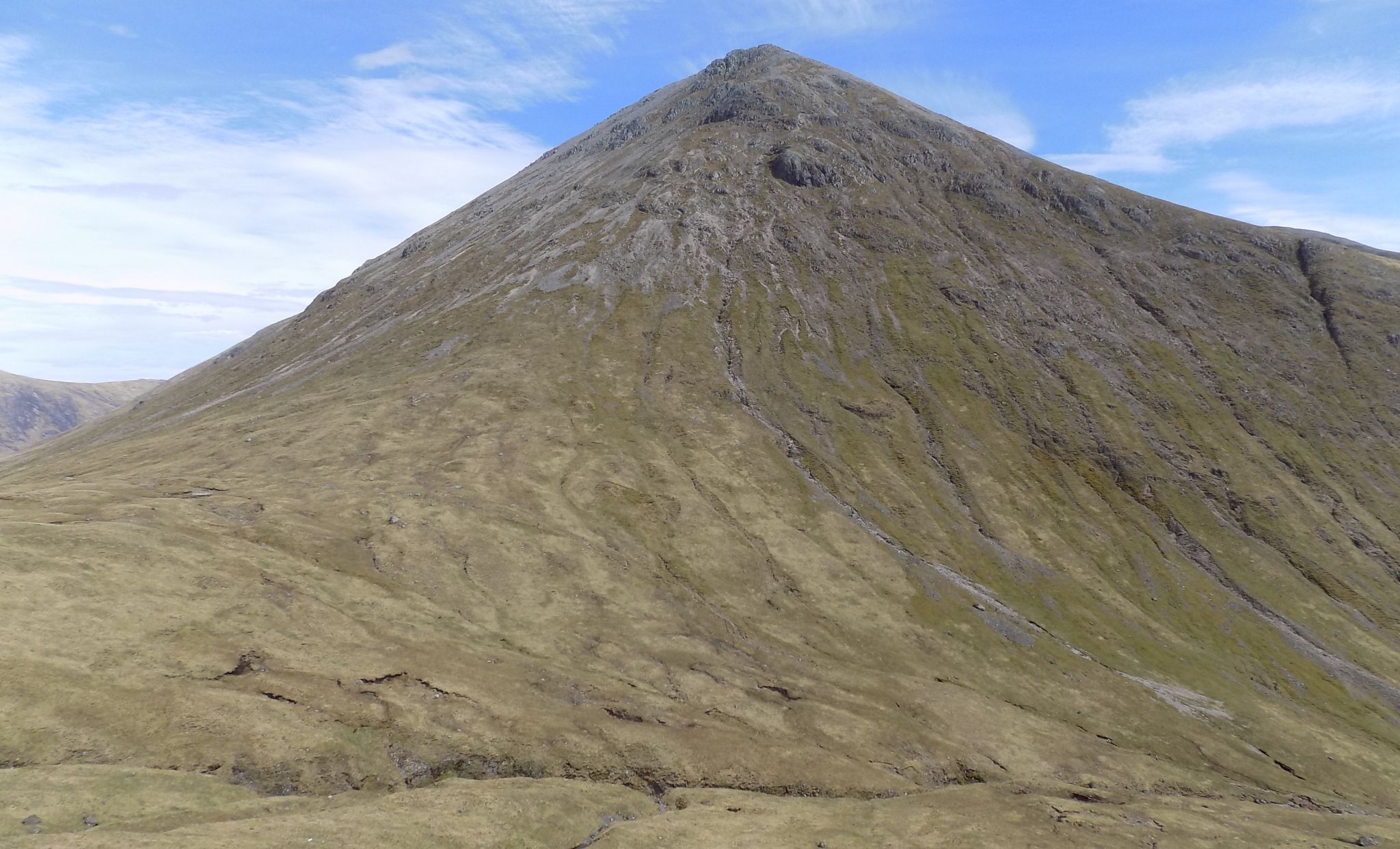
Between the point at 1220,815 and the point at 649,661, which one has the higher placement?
the point at 649,661

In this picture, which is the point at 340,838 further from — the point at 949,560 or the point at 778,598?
the point at 949,560

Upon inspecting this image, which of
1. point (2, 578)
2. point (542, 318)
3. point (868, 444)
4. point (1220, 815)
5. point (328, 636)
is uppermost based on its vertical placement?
point (542, 318)

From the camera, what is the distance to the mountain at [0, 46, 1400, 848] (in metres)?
57.9

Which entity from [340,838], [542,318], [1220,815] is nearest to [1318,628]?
[1220,815]

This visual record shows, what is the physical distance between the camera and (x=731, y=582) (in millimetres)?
112938

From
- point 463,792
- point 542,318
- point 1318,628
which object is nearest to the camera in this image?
point 463,792

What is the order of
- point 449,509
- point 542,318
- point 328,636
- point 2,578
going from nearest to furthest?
Answer: point 2,578
point 328,636
point 449,509
point 542,318

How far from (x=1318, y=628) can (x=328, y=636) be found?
160m

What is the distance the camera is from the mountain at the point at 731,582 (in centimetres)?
5791

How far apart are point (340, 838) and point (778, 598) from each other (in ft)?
248

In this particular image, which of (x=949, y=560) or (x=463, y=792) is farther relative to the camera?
(x=949, y=560)

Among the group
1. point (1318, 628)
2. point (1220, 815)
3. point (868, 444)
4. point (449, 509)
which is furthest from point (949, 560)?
point (449, 509)

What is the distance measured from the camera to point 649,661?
8838 cm

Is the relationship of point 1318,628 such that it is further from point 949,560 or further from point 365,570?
point 365,570
